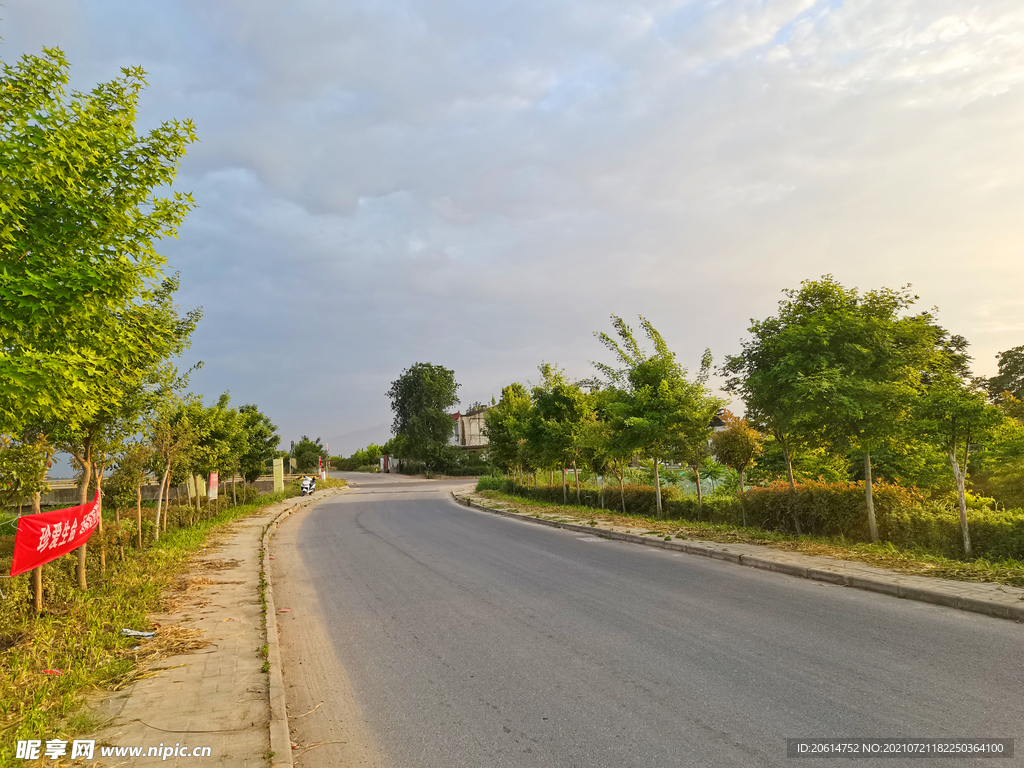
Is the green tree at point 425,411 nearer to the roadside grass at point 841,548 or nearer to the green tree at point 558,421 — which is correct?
the green tree at point 558,421

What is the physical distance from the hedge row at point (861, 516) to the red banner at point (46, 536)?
1369 cm

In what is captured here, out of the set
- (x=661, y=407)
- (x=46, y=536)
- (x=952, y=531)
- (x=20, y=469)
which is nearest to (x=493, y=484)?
(x=661, y=407)

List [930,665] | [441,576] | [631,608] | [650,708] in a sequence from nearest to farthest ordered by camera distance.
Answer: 1. [650,708]
2. [930,665]
3. [631,608]
4. [441,576]

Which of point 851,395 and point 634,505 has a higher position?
point 851,395

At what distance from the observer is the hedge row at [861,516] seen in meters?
9.62

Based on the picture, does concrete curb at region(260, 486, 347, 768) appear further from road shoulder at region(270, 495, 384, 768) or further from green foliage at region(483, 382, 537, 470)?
green foliage at region(483, 382, 537, 470)

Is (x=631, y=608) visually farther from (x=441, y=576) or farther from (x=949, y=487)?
(x=949, y=487)

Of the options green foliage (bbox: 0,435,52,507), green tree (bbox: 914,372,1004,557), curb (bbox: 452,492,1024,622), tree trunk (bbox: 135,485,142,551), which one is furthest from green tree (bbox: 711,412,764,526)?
green foliage (bbox: 0,435,52,507)

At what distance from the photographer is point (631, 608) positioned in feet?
24.8

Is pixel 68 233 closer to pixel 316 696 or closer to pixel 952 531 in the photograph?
pixel 316 696

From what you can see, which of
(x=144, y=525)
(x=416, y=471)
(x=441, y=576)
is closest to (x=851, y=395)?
(x=441, y=576)

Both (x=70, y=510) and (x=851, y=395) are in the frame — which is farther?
(x=851, y=395)

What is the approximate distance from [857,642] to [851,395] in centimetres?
624

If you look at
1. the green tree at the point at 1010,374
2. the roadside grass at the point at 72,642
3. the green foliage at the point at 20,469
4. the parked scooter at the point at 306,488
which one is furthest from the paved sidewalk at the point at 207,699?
the green tree at the point at 1010,374
